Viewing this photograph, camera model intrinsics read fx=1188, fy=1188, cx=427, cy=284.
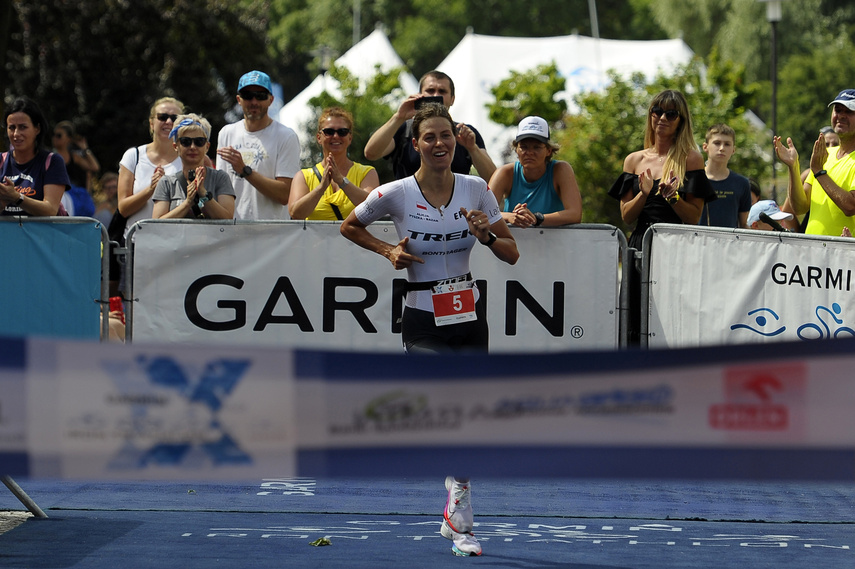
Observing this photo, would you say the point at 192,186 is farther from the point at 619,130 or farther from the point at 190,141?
the point at 619,130

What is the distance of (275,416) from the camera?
3580 millimetres

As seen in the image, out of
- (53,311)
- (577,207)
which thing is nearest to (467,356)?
(577,207)

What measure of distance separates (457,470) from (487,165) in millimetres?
4746

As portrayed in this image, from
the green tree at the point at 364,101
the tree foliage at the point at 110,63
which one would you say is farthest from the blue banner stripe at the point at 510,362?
the green tree at the point at 364,101

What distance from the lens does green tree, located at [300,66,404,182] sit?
119 feet

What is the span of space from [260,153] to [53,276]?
1.70m

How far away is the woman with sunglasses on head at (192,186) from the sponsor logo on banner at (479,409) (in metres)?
4.77

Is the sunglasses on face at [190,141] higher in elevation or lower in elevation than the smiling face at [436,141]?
higher

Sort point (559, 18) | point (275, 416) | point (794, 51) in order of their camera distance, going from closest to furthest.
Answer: point (275, 416) → point (794, 51) → point (559, 18)

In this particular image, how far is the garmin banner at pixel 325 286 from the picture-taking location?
8008 millimetres

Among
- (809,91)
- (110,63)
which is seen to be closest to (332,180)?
(110,63)

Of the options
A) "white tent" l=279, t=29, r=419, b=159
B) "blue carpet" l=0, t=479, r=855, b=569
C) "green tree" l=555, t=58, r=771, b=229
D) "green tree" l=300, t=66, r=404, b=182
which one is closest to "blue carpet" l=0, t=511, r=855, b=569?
"blue carpet" l=0, t=479, r=855, b=569

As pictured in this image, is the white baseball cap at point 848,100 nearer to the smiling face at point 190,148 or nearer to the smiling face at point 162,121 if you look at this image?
the smiling face at point 190,148

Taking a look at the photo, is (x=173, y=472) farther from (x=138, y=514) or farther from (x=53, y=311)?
(x=53, y=311)
